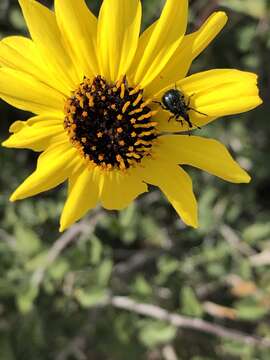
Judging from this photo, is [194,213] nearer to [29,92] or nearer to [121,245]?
[29,92]

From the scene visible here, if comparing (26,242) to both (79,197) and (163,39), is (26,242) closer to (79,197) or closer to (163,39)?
(79,197)

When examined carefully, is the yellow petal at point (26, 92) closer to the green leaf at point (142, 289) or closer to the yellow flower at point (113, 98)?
the yellow flower at point (113, 98)

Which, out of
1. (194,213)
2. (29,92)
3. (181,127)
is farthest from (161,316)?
(29,92)

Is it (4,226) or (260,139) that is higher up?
→ (4,226)

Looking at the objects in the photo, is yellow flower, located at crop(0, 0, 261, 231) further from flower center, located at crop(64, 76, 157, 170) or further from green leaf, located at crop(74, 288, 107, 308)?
green leaf, located at crop(74, 288, 107, 308)

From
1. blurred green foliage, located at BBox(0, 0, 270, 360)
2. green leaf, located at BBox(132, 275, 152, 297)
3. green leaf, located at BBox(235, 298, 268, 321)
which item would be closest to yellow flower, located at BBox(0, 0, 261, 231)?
blurred green foliage, located at BBox(0, 0, 270, 360)

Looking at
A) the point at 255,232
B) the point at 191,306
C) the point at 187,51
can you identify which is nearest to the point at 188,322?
the point at 191,306

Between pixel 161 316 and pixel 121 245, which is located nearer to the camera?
pixel 161 316

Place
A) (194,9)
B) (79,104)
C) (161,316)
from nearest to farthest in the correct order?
(79,104), (161,316), (194,9)
